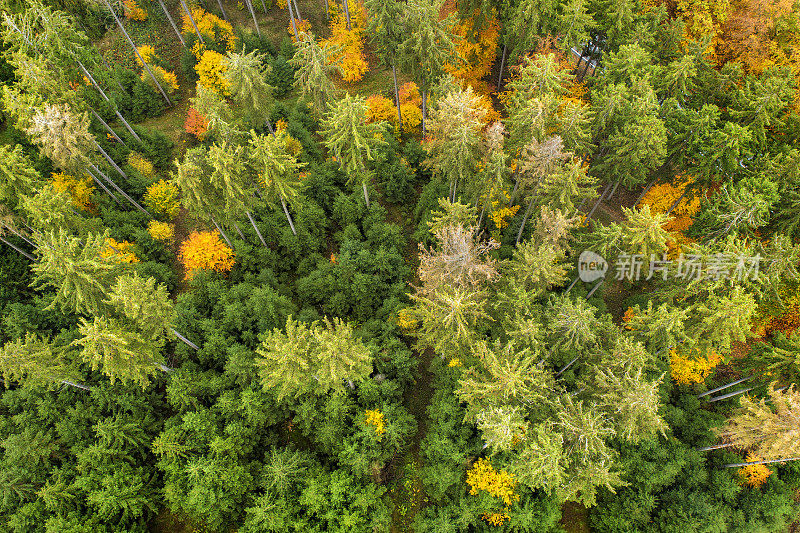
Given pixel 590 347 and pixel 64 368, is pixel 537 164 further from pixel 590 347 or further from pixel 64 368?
pixel 64 368

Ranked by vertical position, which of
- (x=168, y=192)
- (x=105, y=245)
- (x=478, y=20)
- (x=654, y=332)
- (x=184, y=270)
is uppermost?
(x=478, y=20)

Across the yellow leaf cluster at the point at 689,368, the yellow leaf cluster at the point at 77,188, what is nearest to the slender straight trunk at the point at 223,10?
the yellow leaf cluster at the point at 77,188

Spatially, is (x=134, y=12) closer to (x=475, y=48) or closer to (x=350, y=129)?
(x=350, y=129)

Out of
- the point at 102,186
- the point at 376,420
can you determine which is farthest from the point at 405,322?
the point at 102,186

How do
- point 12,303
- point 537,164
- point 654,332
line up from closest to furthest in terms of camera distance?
1. point 654,332
2. point 537,164
3. point 12,303

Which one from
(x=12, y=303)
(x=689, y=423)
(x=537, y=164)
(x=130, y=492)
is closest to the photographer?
(x=130, y=492)

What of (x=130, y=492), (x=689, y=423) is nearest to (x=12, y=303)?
(x=130, y=492)

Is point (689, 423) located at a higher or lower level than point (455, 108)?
lower
